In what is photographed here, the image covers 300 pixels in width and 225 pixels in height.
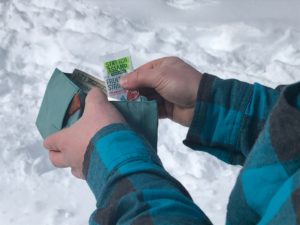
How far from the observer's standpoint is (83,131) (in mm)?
1179

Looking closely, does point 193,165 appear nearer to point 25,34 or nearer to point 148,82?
point 148,82

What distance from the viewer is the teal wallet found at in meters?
1.29

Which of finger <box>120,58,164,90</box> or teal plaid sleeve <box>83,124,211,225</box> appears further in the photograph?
finger <box>120,58,164,90</box>

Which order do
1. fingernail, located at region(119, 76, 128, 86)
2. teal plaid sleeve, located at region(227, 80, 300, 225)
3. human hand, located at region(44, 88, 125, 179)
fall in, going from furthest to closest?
fingernail, located at region(119, 76, 128, 86) → human hand, located at region(44, 88, 125, 179) → teal plaid sleeve, located at region(227, 80, 300, 225)

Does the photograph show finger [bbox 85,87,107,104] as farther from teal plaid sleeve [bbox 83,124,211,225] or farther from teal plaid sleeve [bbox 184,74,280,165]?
teal plaid sleeve [bbox 184,74,280,165]

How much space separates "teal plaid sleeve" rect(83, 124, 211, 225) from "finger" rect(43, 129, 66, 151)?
169 mm

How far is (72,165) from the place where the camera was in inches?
49.3

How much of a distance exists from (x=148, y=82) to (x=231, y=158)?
0.32 metres

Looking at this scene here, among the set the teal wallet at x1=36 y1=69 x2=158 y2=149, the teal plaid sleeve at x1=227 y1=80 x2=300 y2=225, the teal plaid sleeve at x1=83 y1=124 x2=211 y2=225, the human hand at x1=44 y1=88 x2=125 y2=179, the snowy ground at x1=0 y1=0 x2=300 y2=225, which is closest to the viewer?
the teal plaid sleeve at x1=227 y1=80 x2=300 y2=225

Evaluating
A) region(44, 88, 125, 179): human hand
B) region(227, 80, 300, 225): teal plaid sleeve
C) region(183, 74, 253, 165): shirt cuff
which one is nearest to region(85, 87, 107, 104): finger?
region(44, 88, 125, 179): human hand

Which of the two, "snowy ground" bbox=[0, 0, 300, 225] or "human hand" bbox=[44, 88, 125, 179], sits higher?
"human hand" bbox=[44, 88, 125, 179]

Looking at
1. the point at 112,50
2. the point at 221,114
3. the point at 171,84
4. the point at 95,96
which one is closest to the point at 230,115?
the point at 221,114

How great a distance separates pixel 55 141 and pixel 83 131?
0.45 feet

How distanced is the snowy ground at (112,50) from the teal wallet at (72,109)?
74 centimetres
